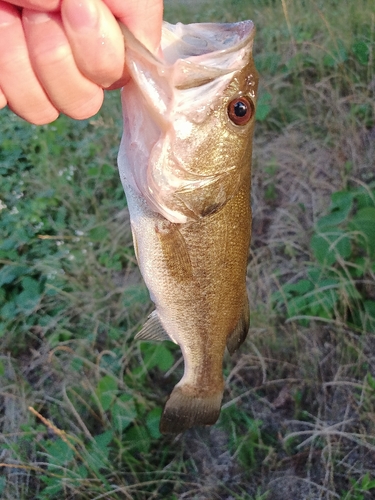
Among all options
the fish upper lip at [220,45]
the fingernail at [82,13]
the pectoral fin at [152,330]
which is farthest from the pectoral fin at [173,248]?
the fingernail at [82,13]

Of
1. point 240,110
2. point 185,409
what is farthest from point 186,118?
point 185,409

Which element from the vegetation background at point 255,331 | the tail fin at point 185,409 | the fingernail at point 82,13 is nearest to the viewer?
the fingernail at point 82,13

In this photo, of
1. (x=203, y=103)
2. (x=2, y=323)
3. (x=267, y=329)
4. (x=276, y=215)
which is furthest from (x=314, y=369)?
(x=2, y=323)

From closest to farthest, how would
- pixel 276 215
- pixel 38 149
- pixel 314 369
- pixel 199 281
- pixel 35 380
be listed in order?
1. pixel 199 281
2. pixel 314 369
3. pixel 35 380
4. pixel 276 215
5. pixel 38 149

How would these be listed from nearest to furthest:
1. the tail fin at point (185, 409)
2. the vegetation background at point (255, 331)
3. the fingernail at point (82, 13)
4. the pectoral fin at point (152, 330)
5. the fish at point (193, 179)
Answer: the fingernail at point (82, 13) < the fish at point (193, 179) < the pectoral fin at point (152, 330) < the tail fin at point (185, 409) < the vegetation background at point (255, 331)

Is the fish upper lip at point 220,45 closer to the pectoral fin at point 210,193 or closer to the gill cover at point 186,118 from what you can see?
the gill cover at point 186,118

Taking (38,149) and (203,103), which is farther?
(38,149)

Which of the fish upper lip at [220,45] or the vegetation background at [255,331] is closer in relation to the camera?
the fish upper lip at [220,45]

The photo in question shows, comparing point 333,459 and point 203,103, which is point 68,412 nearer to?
point 333,459
